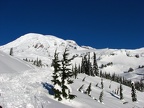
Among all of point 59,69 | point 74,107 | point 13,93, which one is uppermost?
point 59,69

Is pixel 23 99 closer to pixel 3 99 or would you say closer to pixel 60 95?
pixel 3 99

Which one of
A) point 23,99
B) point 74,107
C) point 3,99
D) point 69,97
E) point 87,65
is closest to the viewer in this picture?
point 3,99

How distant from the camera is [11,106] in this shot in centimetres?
2539

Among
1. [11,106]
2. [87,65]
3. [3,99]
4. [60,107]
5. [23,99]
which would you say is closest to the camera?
[11,106]

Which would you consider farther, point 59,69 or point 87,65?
point 87,65

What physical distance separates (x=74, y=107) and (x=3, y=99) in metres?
11.3

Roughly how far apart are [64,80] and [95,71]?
125 m

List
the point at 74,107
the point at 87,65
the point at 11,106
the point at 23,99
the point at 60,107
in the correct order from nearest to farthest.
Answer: the point at 11,106 < the point at 23,99 < the point at 60,107 < the point at 74,107 < the point at 87,65

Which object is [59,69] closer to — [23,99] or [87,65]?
[23,99]

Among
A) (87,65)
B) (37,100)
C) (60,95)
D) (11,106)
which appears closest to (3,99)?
(11,106)

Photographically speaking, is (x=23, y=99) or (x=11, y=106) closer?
(x=11, y=106)

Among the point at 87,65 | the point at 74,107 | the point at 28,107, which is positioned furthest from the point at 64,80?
the point at 87,65

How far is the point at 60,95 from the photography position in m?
36.1

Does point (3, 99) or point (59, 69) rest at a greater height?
point (59, 69)
